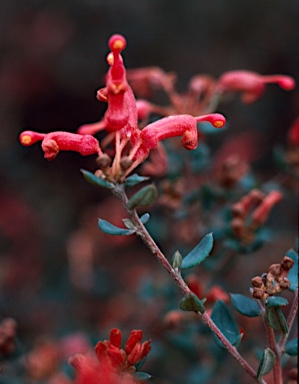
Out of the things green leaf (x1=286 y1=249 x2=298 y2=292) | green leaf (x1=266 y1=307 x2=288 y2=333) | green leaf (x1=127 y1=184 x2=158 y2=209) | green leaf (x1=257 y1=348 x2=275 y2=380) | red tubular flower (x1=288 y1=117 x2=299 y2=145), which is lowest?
green leaf (x1=257 y1=348 x2=275 y2=380)

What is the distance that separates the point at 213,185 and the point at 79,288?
2.67 ft

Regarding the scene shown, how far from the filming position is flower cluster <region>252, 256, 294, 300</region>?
943 millimetres

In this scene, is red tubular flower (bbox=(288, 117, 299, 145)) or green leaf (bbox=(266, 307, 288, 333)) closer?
green leaf (bbox=(266, 307, 288, 333))

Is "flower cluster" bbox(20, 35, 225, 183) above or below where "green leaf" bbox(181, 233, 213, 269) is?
above

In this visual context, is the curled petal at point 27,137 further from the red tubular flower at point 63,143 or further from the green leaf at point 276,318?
the green leaf at point 276,318

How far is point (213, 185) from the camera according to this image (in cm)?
171

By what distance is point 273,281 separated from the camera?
97 cm

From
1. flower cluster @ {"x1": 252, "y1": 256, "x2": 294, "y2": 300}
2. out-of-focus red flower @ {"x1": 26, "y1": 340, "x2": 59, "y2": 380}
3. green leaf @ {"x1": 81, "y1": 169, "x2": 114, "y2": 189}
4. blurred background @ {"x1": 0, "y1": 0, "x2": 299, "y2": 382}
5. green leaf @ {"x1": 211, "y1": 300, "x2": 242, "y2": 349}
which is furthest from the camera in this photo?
blurred background @ {"x1": 0, "y1": 0, "x2": 299, "y2": 382}

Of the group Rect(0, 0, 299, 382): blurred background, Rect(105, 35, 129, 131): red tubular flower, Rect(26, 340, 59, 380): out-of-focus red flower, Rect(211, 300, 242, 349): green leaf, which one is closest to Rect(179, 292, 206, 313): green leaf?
Rect(211, 300, 242, 349): green leaf

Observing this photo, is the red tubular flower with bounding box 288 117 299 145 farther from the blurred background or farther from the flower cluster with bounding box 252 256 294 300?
the blurred background

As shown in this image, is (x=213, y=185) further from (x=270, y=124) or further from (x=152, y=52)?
(x=152, y=52)

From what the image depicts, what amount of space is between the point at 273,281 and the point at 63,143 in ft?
1.36

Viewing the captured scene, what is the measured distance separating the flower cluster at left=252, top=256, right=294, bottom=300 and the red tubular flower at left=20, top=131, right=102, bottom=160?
334mm

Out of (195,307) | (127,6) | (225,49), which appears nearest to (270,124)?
(225,49)
